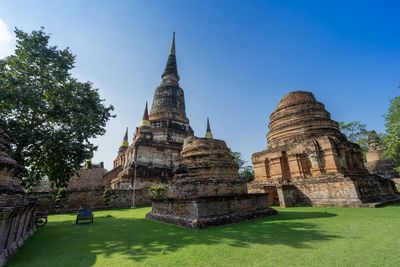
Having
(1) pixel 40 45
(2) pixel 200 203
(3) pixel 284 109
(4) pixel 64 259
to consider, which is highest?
(1) pixel 40 45

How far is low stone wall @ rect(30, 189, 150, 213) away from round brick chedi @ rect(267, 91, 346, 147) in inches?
519

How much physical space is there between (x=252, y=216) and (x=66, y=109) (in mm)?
10744

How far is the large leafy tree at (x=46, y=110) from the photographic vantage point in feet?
31.7

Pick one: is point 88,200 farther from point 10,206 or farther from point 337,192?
point 337,192

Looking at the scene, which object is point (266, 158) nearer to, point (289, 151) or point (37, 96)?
point (289, 151)

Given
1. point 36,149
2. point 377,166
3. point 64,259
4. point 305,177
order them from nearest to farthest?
1. point 64,259
2. point 36,149
3. point 305,177
4. point 377,166

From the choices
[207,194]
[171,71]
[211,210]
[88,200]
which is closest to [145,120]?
[171,71]

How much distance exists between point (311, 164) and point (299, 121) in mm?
4052

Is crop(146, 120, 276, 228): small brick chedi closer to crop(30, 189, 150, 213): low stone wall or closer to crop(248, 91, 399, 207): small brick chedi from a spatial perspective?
crop(248, 91, 399, 207): small brick chedi

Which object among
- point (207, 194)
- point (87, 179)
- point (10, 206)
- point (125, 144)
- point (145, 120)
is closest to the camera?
point (10, 206)

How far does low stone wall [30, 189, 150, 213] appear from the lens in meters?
15.8

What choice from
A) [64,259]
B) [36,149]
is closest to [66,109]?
[36,149]

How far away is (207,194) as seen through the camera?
8250 mm

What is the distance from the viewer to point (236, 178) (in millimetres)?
9344
